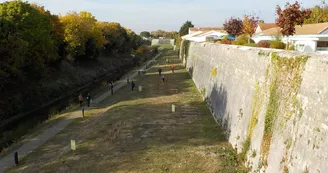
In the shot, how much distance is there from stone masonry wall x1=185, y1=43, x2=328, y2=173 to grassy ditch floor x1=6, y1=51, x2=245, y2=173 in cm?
159

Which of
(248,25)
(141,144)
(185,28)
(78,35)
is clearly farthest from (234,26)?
(185,28)

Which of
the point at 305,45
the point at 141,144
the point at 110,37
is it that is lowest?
the point at 141,144

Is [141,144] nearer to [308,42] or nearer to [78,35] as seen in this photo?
[308,42]

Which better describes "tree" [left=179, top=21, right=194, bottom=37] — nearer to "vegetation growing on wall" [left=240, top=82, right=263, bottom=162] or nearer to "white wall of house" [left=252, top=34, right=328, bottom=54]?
"white wall of house" [left=252, top=34, right=328, bottom=54]

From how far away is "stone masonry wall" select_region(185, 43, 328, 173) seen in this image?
27.0 ft

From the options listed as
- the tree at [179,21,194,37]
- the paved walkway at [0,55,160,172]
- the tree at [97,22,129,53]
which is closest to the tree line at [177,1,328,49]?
the paved walkway at [0,55,160,172]

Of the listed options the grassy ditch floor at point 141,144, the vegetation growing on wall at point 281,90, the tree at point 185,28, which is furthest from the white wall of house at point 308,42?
the tree at point 185,28

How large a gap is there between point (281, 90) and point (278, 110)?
0.73 meters

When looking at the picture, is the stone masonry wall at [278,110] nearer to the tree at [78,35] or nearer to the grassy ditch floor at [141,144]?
the grassy ditch floor at [141,144]

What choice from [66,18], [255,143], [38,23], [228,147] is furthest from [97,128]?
[66,18]

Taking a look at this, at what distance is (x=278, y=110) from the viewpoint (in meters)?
10.9

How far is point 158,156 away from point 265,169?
548cm

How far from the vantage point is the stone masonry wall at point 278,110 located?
324 inches

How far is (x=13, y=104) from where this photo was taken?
28875 millimetres
